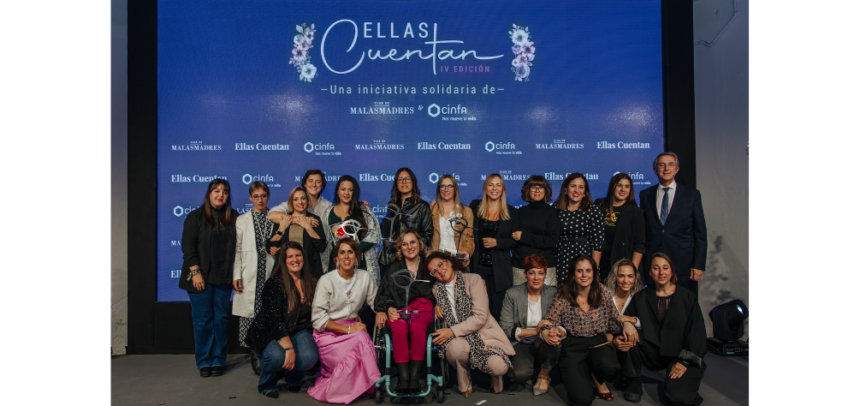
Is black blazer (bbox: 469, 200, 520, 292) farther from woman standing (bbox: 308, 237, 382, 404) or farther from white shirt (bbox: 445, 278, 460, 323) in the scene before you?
woman standing (bbox: 308, 237, 382, 404)

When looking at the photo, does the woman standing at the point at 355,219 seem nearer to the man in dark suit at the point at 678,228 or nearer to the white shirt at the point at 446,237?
the white shirt at the point at 446,237

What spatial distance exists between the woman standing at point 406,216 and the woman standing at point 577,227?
1071 mm

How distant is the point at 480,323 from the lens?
11.1 ft

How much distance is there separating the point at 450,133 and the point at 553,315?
2112 mm

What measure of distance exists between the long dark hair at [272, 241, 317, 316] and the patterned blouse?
1.74 meters

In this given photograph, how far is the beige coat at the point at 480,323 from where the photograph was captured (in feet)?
11.1

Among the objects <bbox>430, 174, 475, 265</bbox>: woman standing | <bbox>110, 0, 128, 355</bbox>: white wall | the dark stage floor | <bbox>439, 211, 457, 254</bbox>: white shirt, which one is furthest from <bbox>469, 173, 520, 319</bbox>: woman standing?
<bbox>110, 0, 128, 355</bbox>: white wall

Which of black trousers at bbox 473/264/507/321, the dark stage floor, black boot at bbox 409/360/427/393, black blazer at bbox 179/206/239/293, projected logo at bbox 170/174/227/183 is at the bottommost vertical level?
the dark stage floor

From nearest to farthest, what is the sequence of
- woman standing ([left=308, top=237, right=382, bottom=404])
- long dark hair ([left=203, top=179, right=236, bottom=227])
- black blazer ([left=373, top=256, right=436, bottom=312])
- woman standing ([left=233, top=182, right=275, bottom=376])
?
woman standing ([left=308, top=237, right=382, bottom=404]), black blazer ([left=373, top=256, right=436, bottom=312]), long dark hair ([left=203, top=179, right=236, bottom=227]), woman standing ([left=233, top=182, right=275, bottom=376])

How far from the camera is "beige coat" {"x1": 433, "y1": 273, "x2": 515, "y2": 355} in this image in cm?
337

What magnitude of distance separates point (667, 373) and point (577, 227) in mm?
1196

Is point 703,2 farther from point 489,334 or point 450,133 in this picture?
point 489,334

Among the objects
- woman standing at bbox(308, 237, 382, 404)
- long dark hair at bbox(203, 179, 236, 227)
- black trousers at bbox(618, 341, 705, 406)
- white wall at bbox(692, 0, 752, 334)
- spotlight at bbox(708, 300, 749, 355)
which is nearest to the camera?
black trousers at bbox(618, 341, 705, 406)

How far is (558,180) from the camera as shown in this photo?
471cm
